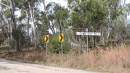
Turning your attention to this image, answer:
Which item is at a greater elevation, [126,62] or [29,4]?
[29,4]

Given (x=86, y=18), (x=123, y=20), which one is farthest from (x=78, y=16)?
(x=123, y=20)

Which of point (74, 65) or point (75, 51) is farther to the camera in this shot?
point (75, 51)

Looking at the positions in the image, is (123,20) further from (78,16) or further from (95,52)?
(95,52)

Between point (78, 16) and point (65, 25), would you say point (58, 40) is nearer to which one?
point (78, 16)

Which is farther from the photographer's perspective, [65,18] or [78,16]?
[65,18]

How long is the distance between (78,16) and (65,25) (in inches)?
211

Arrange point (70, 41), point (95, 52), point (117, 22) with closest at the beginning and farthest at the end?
1. point (95, 52)
2. point (70, 41)
3. point (117, 22)

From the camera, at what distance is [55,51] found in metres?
29.5

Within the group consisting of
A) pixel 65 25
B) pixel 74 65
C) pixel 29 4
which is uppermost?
pixel 29 4

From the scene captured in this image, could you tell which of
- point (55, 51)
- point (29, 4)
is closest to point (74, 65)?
point (55, 51)

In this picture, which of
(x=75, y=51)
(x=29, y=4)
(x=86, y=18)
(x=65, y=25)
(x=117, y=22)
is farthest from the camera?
(x=117, y=22)

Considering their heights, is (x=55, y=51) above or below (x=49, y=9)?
below

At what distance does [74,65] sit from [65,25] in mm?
17654

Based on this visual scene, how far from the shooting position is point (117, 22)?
48500 mm
